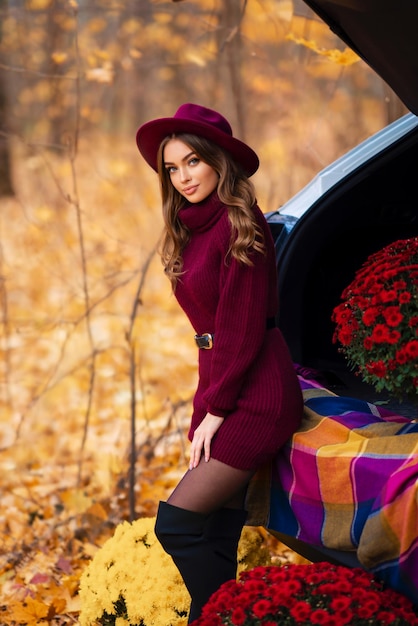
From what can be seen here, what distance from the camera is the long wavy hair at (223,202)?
246 cm

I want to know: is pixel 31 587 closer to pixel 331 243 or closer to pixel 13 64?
pixel 331 243

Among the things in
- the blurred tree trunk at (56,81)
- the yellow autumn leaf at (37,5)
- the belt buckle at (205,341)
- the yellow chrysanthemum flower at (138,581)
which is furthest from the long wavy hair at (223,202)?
the yellow autumn leaf at (37,5)

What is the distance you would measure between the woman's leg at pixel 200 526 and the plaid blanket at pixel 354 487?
0.15 meters

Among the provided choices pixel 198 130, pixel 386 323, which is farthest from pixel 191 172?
pixel 386 323

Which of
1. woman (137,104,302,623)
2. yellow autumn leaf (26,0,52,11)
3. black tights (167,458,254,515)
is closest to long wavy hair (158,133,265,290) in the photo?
woman (137,104,302,623)

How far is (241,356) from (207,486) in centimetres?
38

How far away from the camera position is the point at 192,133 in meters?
2.58

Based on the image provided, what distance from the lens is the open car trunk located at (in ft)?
10.6

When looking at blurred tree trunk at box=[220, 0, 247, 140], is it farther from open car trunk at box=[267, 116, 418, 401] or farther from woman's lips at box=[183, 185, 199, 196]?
woman's lips at box=[183, 185, 199, 196]

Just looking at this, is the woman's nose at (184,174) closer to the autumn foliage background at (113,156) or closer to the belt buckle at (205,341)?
the belt buckle at (205,341)

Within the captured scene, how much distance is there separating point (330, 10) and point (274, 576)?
4.92 feet

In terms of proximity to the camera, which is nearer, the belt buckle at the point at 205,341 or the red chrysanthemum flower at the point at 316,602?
the red chrysanthemum flower at the point at 316,602

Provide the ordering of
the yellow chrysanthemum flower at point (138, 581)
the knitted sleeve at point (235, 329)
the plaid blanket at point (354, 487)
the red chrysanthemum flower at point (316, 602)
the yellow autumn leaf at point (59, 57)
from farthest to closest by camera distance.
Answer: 1. the yellow autumn leaf at point (59, 57)
2. the yellow chrysanthemum flower at point (138, 581)
3. the knitted sleeve at point (235, 329)
4. the plaid blanket at point (354, 487)
5. the red chrysanthemum flower at point (316, 602)

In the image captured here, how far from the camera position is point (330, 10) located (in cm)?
239
